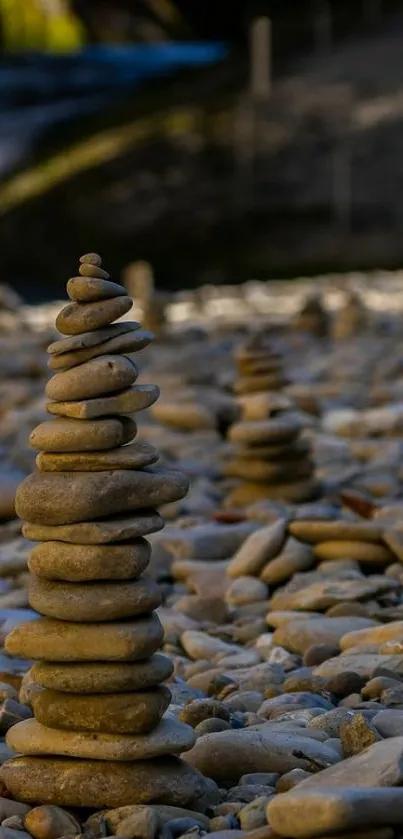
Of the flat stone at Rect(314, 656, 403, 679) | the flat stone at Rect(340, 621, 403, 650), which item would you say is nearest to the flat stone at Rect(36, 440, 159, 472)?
the flat stone at Rect(314, 656, 403, 679)

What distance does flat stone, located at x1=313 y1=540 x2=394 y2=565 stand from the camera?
4.36 meters

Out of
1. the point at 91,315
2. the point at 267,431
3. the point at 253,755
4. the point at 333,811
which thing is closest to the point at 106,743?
the point at 253,755

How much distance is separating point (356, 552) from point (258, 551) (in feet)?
0.94

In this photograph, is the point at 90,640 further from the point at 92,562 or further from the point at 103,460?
the point at 103,460

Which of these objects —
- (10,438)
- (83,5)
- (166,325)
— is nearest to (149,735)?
(10,438)

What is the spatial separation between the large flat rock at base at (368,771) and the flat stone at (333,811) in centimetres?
6

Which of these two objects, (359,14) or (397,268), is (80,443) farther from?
(359,14)

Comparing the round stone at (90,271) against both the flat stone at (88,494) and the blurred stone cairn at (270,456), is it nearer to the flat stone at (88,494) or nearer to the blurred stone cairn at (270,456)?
the flat stone at (88,494)

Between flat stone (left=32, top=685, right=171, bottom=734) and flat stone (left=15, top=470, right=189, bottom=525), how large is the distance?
0.32 meters

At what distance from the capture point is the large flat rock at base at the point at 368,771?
2338 mm

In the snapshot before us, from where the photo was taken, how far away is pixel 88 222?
52.0 feet

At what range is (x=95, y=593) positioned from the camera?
268cm

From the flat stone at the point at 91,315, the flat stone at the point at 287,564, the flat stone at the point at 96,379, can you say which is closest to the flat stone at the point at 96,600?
the flat stone at the point at 96,379

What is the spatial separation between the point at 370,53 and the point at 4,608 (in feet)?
46.6
